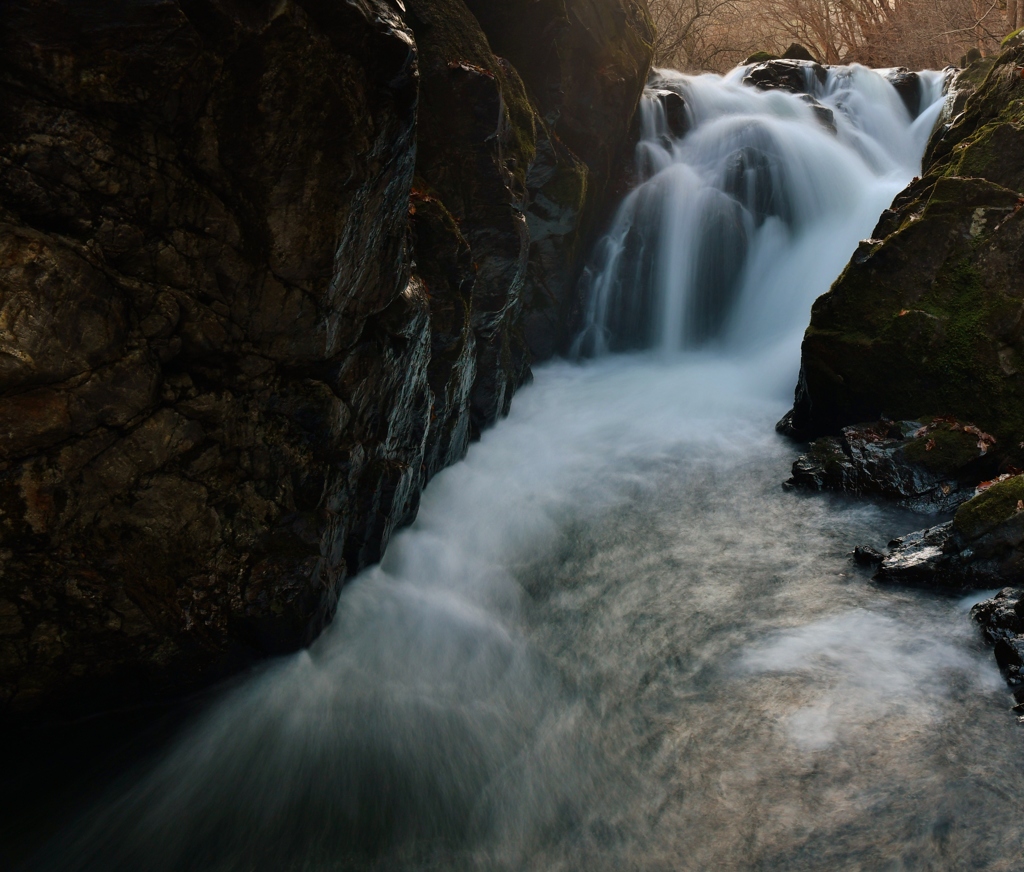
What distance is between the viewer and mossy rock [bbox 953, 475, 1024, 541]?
5895 mm

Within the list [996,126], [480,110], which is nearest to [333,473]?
[480,110]

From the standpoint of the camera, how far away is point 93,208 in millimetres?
3695

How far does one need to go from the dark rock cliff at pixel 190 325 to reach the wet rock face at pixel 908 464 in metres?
5.41

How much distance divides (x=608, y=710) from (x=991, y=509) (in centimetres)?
389

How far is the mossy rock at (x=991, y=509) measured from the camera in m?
5.89

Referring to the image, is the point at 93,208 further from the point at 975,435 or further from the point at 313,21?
the point at 975,435

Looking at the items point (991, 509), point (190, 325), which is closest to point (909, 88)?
point (991, 509)

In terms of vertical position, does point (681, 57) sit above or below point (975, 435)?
above

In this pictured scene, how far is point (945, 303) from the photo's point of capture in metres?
8.17

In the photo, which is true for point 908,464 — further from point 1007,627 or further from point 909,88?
point 909,88

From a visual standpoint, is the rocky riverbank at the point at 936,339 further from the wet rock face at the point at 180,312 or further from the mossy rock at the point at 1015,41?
the wet rock face at the point at 180,312

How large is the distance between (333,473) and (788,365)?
30.5 ft

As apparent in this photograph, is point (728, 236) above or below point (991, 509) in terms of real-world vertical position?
above

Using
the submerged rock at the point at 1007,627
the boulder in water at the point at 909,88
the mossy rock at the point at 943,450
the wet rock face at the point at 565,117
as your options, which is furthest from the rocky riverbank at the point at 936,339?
the boulder in water at the point at 909,88
